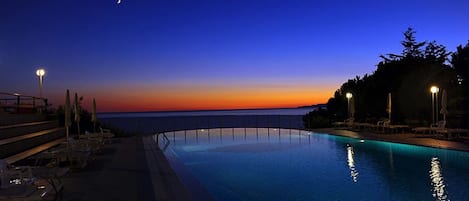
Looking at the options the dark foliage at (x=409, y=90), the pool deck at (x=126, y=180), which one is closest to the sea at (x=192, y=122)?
the dark foliage at (x=409, y=90)

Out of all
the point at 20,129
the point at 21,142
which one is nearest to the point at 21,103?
the point at 20,129

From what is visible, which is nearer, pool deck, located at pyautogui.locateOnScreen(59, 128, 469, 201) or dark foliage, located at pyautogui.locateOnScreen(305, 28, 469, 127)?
pool deck, located at pyautogui.locateOnScreen(59, 128, 469, 201)

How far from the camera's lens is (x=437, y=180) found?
22.5ft

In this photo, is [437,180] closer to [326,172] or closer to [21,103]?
[326,172]

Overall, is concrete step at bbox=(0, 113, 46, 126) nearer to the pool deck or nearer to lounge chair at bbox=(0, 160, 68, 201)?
the pool deck

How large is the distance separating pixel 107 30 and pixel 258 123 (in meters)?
9.91

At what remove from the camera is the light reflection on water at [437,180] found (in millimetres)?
5729

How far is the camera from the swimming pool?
19.8ft

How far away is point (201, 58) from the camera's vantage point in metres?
18.6

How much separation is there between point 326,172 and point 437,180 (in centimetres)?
193

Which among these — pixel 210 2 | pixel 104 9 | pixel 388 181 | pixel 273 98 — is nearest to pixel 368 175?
pixel 388 181

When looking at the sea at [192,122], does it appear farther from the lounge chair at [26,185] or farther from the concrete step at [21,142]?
the lounge chair at [26,185]

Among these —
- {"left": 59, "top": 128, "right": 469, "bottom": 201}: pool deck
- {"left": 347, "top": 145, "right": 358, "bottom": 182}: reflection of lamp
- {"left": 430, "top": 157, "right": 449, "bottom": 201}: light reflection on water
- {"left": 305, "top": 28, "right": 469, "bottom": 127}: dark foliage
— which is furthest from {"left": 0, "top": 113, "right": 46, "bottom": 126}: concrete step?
{"left": 305, "top": 28, "right": 469, "bottom": 127}: dark foliage

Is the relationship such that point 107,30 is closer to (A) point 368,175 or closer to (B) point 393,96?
(A) point 368,175
